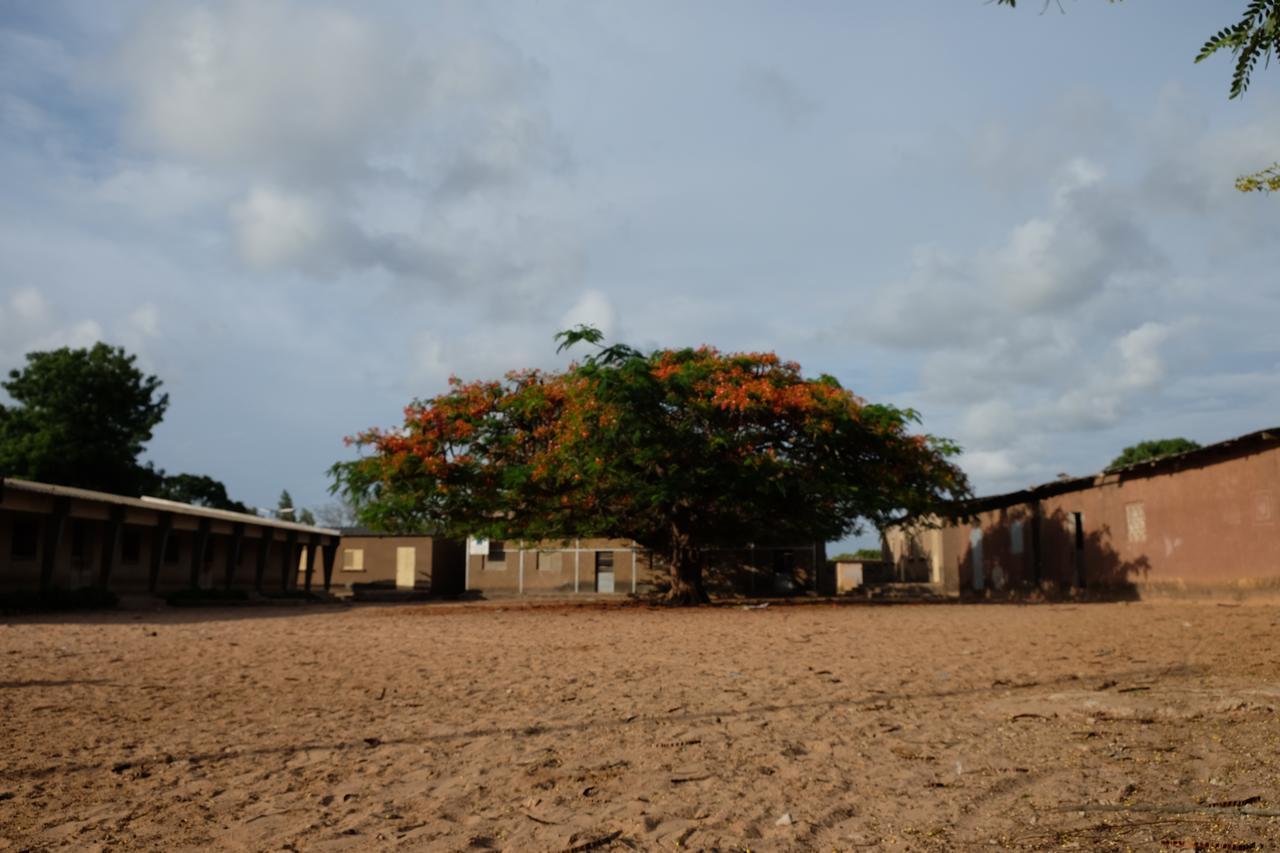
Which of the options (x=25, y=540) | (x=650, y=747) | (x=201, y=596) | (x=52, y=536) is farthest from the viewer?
(x=201, y=596)

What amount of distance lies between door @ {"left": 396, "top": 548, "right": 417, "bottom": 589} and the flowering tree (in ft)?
61.3

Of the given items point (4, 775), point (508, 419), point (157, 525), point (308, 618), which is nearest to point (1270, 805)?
point (4, 775)

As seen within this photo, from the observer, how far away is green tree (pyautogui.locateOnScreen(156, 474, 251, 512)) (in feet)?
169

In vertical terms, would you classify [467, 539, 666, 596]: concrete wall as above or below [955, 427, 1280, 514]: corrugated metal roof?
below

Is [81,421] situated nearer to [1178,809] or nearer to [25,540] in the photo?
[25,540]

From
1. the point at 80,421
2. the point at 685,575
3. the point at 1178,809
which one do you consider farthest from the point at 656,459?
the point at 80,421

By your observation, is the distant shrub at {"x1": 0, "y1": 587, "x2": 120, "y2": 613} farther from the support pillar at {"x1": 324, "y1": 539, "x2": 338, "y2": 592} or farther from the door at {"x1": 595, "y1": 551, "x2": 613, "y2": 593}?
the door at {"x1": 595, "y1": 551, "x2": 613, "y2": 593}

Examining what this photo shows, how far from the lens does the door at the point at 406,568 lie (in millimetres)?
42188

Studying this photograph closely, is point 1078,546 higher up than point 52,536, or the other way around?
point 1078,546

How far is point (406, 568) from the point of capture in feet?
139

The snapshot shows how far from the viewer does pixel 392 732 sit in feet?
23.8

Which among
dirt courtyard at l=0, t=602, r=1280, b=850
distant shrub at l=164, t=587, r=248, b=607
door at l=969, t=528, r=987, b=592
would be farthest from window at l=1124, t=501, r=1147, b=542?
distant shrub at l=164, t=587, r=248, b=607

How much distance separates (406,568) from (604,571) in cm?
925

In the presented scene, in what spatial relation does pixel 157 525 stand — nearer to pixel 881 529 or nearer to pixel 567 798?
pixel 881 529
